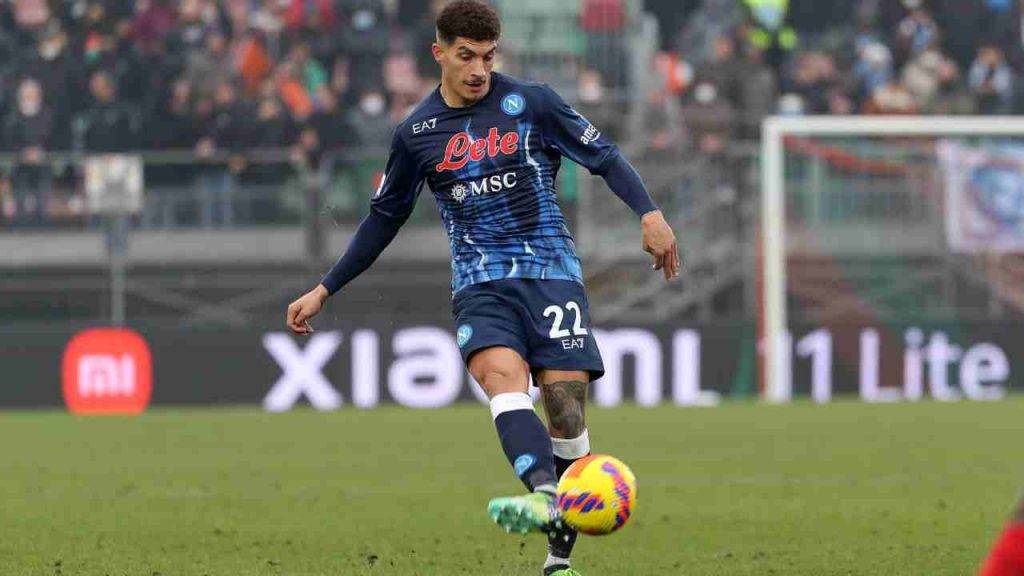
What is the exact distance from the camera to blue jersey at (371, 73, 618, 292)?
6.04m

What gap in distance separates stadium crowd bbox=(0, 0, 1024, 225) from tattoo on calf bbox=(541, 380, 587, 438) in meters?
13.8

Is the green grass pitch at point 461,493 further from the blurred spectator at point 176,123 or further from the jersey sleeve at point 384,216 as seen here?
the blurred spectator at point 176,123

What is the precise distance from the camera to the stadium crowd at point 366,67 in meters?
20.0

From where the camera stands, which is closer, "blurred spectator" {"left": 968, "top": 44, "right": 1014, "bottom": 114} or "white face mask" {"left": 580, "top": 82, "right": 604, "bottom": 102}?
"white face mask" {"left": 580, "top": 82, "right": 604, "bottom": 102}

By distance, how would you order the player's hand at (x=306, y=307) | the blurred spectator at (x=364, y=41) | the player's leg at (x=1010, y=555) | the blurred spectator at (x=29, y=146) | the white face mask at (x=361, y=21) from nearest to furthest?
the player's leg at (x=1010, y=555)
the player's hand at (x=306, y=307)
the blurred spectator at (x=29, y=146)
the blurred spectator at (x=364, y=41)
the white face mask at (x=361, y=21)

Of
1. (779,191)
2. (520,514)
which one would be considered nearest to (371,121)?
(779,191)

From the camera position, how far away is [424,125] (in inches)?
241

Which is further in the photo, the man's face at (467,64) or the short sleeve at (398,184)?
the short sleeve at (398,184)

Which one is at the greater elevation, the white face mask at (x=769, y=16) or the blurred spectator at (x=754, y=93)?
the white face mask at (x=769, y=16)

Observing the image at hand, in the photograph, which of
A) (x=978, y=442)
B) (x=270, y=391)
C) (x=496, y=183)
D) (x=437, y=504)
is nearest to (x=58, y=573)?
(x=496, y=183)

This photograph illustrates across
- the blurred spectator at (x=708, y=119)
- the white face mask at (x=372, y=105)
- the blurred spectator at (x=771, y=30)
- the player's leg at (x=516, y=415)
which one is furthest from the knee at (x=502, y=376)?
the blurred spectator at (x=771, y=30)

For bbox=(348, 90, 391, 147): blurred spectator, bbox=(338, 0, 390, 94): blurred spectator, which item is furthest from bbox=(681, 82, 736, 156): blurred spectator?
bbox=(338, 0, 390, 94): blurred spectator

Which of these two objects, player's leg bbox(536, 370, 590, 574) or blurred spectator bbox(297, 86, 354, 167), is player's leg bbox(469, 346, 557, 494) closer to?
player's leg bbox(536, 370, 590, 574)

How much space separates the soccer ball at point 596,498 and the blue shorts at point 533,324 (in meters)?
0.62
